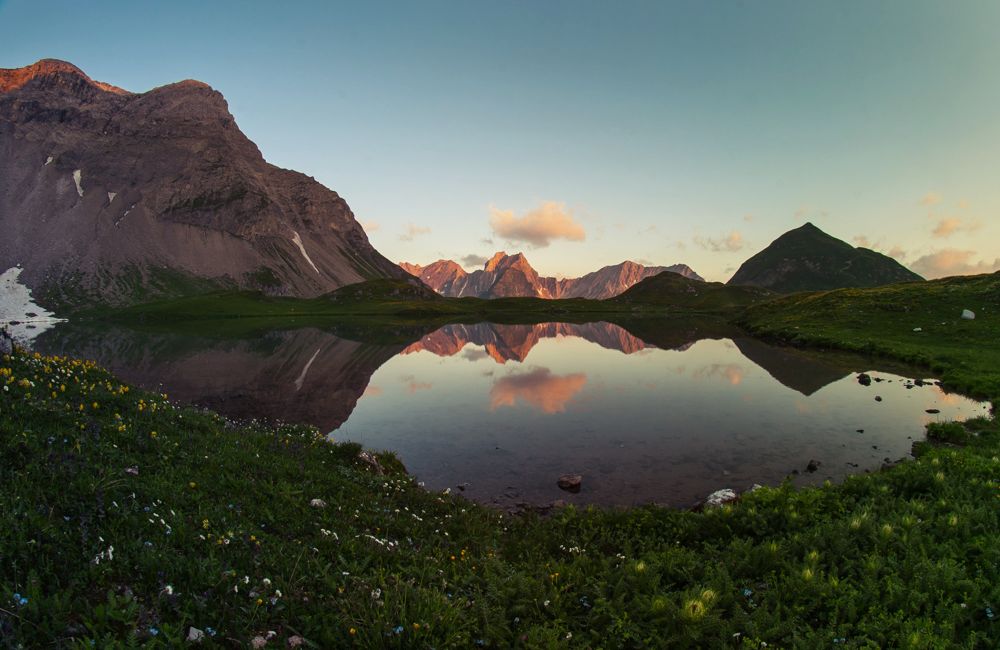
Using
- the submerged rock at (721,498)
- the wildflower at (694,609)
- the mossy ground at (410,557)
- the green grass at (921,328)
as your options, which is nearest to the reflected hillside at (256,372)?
the mossy ground at (410,557)

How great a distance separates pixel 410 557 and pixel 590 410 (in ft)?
76.9

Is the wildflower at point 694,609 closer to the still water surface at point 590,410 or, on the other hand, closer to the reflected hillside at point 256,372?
the still water surface at point 590,410

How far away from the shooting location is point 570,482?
1881cm

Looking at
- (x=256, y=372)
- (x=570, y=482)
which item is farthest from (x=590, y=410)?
(x=256, y=372)

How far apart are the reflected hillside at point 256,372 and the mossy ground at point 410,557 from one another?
17.1 metres

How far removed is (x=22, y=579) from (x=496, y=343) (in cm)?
7647

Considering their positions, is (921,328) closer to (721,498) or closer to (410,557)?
(721,498)

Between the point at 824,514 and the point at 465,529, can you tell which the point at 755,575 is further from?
the point at 465,529

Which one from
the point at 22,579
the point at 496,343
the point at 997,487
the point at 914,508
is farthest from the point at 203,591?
the point at 496,343

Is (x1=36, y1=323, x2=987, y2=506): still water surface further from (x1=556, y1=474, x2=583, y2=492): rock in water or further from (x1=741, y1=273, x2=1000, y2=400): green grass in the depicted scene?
(x1=741, y1=273, x2=1000, y2=400): green grass

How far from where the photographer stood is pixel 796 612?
25.4ft

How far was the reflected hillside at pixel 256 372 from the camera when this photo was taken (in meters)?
32.1

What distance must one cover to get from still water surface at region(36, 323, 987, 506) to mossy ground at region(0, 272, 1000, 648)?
20.0 feet

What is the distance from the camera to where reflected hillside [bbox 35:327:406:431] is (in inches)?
1262
